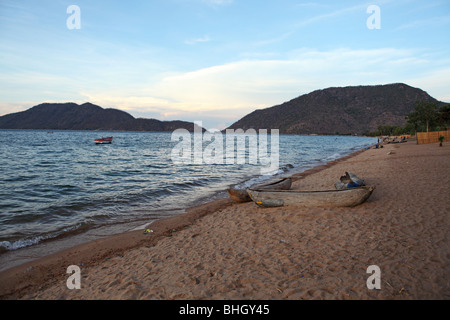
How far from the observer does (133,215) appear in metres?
9.20

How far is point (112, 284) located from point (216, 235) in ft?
9.62

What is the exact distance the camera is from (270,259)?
482 cm

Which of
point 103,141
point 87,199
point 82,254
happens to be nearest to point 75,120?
point 103,141

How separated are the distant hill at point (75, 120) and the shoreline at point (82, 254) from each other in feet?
596

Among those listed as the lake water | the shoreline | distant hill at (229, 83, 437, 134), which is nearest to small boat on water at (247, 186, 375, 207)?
the shoreline

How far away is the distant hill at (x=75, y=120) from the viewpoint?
16775cm

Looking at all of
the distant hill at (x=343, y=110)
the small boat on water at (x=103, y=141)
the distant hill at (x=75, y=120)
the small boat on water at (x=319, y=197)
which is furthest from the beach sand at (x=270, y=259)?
the distant hill at (x=75, y=120)

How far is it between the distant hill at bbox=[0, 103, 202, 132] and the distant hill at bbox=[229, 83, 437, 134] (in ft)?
251

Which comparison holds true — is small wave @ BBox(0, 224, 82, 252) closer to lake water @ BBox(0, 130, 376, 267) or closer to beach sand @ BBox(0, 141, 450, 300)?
lake water @ BBox(0, 130, 376, 267)

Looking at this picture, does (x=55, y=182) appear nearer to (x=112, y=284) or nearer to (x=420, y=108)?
(x=112, y=284)

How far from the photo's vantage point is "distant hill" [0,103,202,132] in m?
168

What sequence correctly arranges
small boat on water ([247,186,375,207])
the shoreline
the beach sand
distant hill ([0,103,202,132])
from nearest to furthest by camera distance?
the beach sand, the shoreline, small boat on water ([247,186,375,207]), distant hill ([0,103,202,132])

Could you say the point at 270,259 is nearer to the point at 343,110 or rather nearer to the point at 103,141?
the point at 103,141
